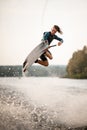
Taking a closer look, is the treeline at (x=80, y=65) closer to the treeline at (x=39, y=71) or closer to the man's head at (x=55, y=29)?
the treeline at (x=39, y=71)

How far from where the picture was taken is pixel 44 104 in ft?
7.52

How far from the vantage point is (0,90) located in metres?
2.43

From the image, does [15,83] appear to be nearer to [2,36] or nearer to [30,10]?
[2,36]

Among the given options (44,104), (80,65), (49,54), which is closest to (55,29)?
(49,54)

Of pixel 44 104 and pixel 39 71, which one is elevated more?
pixel 39 71

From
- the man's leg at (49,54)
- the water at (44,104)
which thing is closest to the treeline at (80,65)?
the water at (44,104)

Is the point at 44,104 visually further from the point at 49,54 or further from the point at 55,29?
the point at 55,29

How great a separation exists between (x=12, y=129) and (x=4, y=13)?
99 centimetres

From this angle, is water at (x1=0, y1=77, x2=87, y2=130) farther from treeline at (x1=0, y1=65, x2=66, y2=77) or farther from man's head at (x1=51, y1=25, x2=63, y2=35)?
man's head at (x1=51, y1=25, x2=63, y2=35)

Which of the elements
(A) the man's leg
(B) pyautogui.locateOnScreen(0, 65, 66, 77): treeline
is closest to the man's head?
(A) the man's leg

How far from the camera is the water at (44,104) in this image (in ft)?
7.32

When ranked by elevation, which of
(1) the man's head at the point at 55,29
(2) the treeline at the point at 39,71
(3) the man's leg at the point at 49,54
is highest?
(1) the man's head at the point at 55,29

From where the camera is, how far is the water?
2.23m

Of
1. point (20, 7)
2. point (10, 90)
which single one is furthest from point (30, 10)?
point (10, 90)
